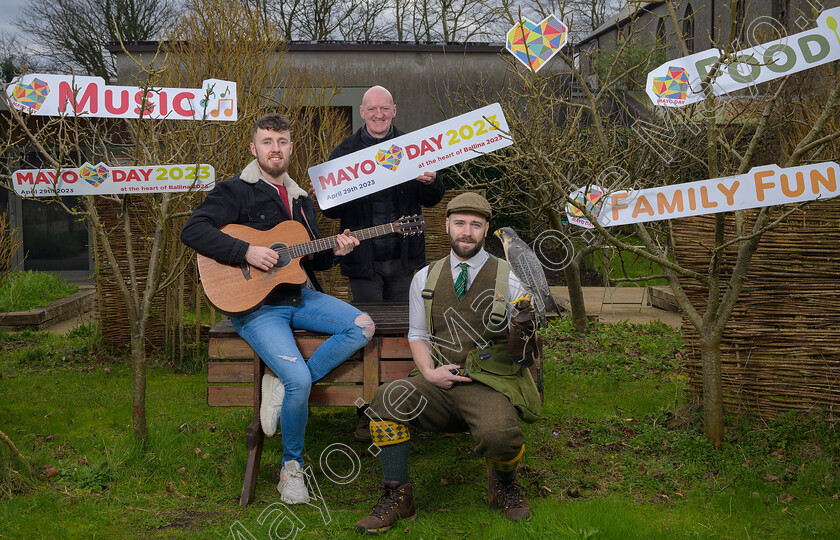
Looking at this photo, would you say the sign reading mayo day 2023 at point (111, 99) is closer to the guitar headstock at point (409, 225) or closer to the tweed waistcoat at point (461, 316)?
the guitar headstock at point (409, 225)

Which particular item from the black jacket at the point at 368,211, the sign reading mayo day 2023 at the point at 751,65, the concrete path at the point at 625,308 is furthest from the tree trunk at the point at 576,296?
the sign reading mayo day 2023 at the point at 751,65

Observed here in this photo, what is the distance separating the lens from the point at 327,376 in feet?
13.7

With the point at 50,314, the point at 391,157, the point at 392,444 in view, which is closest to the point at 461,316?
the point at 392,444

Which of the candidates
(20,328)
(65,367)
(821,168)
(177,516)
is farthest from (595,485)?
(20,328)

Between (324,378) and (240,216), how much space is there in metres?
1.10

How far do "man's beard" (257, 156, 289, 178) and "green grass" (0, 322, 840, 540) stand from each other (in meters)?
1.77

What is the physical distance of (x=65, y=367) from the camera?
7113 mm

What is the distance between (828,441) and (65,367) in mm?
6611

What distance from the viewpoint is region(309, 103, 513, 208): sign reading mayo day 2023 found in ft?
15.2

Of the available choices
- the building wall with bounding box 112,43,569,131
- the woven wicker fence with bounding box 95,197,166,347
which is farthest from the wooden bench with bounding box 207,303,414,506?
the building wall with bounding box 112,43,569,131

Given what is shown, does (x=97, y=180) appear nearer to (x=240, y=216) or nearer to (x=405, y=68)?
(x=240, y=216)

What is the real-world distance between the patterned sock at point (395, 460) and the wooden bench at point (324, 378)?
49 centimetres

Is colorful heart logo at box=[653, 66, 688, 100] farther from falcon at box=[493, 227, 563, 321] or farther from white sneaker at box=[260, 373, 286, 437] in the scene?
white sneaker at box=[260, 373, 286, 437]

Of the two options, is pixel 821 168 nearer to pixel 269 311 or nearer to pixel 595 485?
pixel 595 485
